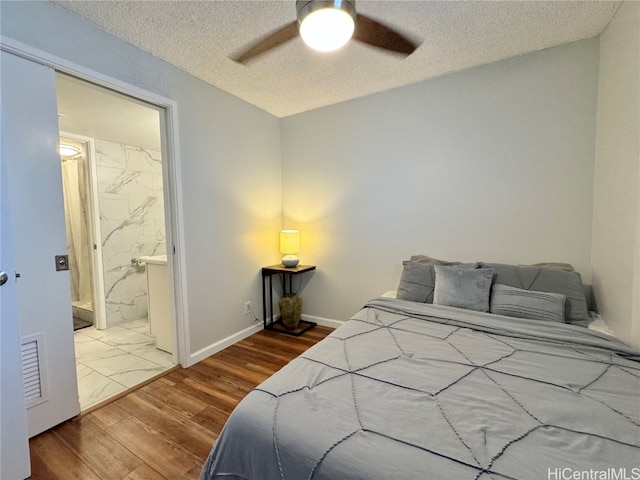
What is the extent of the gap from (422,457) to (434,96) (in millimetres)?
2717

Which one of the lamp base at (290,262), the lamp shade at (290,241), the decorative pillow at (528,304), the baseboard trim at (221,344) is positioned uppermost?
the lamp shade at (290,241)

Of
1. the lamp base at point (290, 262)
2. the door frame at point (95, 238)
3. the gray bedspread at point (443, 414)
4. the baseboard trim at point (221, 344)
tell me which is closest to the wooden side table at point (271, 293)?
the lamp base at point (290, 262)

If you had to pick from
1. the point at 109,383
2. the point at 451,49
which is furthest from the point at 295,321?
the point at 451,49

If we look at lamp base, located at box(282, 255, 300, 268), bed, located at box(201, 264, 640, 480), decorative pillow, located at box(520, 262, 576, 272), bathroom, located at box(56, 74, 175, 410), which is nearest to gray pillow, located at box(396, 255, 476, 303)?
decorative pillow, located at box(520, 262, 576, 272)

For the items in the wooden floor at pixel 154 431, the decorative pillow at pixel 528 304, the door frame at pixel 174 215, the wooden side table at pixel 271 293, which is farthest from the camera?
the wooden side table at pixel 271 293

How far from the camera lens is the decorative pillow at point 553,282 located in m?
1.83

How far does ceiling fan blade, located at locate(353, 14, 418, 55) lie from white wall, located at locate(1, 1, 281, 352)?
1.53 metres

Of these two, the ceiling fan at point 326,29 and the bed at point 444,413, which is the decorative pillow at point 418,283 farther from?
the ceiling fan at point 326,29

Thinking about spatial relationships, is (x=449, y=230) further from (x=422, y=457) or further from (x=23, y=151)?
(x=23, y=151)

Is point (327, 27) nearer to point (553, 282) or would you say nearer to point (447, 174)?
point (447, 174)

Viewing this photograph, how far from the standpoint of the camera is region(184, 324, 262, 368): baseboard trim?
241cm

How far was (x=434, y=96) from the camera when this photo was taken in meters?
2.53

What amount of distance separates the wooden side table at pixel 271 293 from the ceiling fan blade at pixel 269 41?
1.94 metres

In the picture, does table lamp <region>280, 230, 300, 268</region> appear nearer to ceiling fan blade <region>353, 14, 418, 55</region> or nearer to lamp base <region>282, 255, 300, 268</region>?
lamp base <region>282, 255, 300, 268</region>
